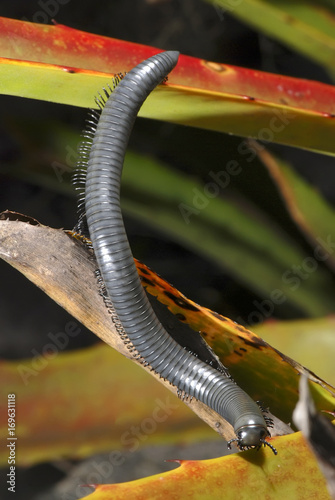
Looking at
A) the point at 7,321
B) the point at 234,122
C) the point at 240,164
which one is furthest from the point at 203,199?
the point at 7,321

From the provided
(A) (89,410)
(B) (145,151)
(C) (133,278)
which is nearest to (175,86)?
(C) (133,278)

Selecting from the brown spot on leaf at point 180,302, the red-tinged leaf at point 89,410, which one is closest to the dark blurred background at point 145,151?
the red-tinged leaf at point 89,410

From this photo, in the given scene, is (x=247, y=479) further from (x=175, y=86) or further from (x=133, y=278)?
(x=175, y=86)

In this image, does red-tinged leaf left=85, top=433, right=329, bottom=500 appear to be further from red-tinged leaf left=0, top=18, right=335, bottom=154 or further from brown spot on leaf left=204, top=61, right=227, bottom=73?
brown spot on leaf left=204, top=61, right=227, bottom=73

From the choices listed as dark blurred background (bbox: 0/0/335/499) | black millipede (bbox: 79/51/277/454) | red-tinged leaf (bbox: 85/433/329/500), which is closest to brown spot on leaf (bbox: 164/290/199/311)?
black millipede (bbox: 79/51/277/454)

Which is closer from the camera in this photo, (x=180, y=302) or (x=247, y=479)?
(x=247, y=479)

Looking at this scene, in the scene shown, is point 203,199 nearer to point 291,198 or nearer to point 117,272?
point 291,198

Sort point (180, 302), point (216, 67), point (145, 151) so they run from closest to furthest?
point (180, 302), point (216, 67), point (145, 151)
